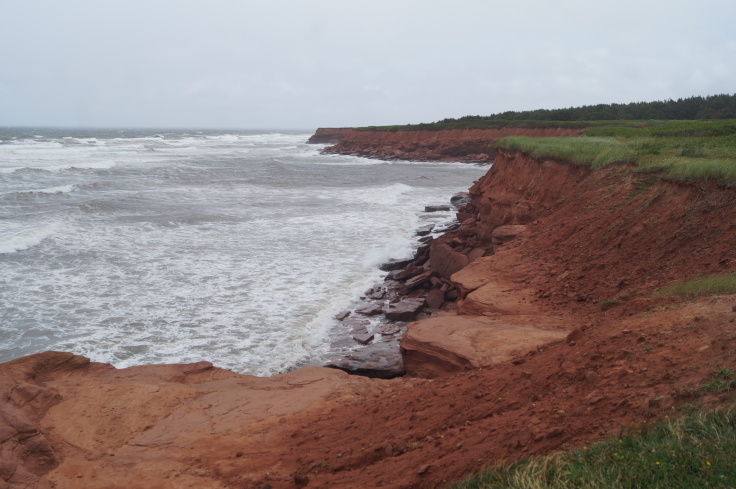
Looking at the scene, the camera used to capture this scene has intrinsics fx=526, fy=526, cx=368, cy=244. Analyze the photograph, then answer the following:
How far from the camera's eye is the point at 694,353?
4.80 meters

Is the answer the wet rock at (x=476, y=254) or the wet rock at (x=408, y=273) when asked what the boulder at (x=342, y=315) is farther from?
the wet rock at (x=476, y=254)

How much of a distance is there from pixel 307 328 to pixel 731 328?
835cm

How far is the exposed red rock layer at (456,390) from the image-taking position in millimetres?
4668

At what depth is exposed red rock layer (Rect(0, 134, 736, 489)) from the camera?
15.3 feet

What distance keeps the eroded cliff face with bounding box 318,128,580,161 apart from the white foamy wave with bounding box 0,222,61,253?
4536 centimetres

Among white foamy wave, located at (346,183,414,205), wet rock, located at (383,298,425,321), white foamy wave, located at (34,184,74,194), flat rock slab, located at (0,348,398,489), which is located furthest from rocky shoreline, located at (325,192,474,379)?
white foamy wave, located at (34,184,74,194)

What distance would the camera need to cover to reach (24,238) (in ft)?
61.5

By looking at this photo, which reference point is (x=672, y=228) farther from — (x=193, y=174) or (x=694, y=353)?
(x=193, y=174)

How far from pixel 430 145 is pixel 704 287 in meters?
65.2

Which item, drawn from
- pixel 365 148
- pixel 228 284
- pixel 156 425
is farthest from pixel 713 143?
pixel 365 148

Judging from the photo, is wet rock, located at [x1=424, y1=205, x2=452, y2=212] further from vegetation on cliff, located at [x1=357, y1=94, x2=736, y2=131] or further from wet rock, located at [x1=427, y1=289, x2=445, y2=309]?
vegetation on cliff, located at [x1=357, y1=94, x2=736, y2=131]

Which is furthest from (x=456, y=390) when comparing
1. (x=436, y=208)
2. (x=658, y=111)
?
(x=658, y=111)

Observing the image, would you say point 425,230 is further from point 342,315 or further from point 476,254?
point 342,315

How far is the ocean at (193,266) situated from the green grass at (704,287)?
6168 millimetres
